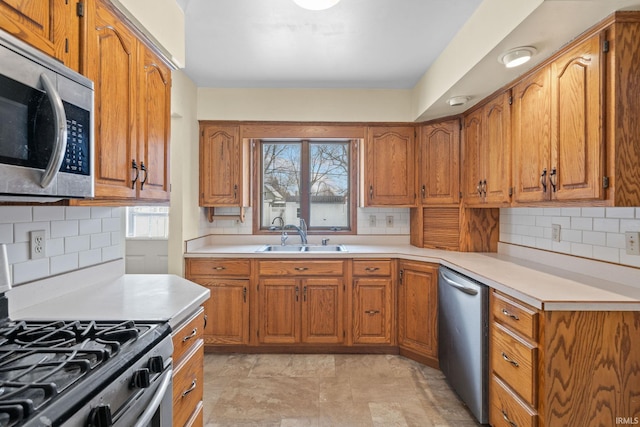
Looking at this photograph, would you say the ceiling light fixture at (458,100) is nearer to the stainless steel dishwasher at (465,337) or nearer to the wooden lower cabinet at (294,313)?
the stainless steel dishwasher at (465,337)

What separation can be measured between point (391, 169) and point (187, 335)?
246 cm

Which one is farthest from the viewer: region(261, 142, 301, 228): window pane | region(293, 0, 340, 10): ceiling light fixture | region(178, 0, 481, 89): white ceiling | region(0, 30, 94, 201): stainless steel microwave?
region(261, 142, 301, 228): window pane

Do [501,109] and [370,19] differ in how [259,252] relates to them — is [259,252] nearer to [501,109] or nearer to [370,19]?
[370,19]

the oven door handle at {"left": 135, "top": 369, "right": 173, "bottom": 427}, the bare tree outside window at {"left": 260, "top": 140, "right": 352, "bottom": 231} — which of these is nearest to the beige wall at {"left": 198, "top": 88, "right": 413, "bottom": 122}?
the bare tree outside window at {"left": 260, "top": 140, "right": 352, "bottom": 231}

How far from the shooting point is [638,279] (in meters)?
1.75

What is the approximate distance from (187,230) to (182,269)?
34 cm

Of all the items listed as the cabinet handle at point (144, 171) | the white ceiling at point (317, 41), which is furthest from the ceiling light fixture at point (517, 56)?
the cabinet handle at point (144, 171)

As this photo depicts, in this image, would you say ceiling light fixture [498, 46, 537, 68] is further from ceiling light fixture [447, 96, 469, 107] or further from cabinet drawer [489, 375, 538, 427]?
cabinet drawer [489, 375, 538, 427]

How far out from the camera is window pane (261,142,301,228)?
378 cm


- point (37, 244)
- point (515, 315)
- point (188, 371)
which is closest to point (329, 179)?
point (515, 315)

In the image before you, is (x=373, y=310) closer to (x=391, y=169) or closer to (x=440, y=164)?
(x=391, y=169)

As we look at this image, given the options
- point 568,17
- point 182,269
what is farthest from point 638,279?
point 182,269

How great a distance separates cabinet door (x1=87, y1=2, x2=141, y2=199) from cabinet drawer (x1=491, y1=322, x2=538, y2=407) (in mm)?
1971

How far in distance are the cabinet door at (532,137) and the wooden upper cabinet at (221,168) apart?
229cm
